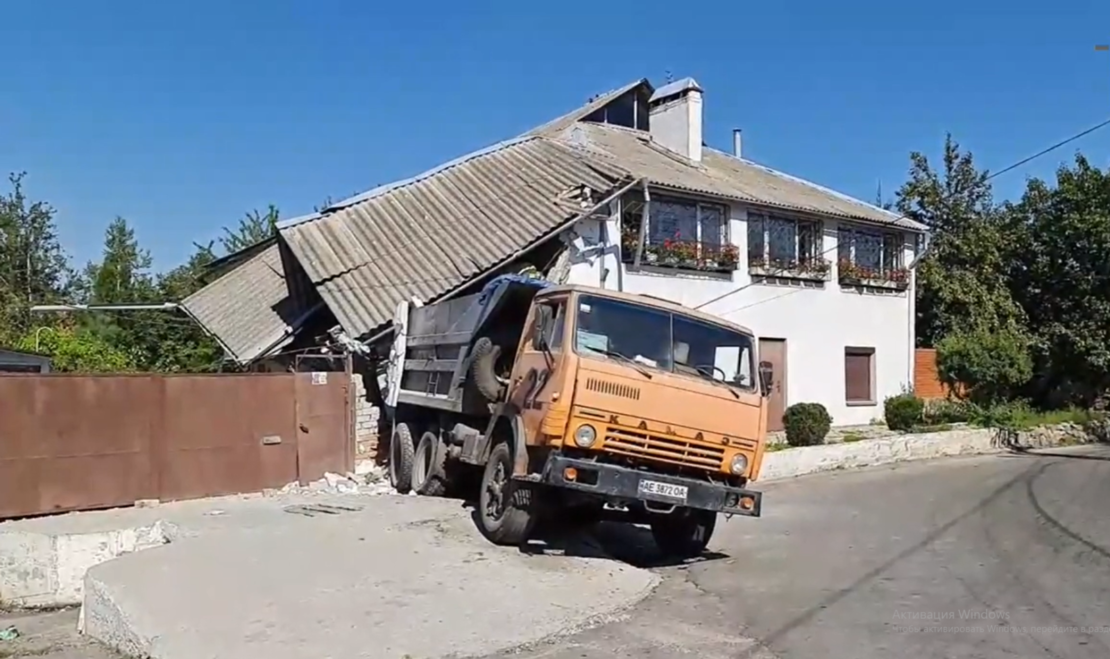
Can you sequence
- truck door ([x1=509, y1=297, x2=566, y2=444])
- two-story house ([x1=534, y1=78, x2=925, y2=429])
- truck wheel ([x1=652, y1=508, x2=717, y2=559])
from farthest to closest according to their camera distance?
two-story house ([x1=534, y1=78, x2=925, y2=429])
truck wheel ([x1=652, y1=508, x2=717, y2=559])
truck door ([x1=509, y1=297, x2=566, y2=444])

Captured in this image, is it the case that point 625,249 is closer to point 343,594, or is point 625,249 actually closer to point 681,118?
point 681,118

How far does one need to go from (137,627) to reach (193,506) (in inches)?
242

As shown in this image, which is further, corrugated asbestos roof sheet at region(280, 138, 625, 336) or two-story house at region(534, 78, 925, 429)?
two-story house at region(534, 78, 925, 429)

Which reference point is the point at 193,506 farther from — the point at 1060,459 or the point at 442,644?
the point at 1060,459

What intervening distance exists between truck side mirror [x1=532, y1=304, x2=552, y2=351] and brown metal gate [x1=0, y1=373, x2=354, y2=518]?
5.79 m

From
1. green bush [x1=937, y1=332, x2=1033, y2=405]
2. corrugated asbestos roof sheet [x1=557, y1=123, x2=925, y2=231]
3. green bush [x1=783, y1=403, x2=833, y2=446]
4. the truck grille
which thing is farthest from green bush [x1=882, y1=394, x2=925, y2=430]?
the truck grille

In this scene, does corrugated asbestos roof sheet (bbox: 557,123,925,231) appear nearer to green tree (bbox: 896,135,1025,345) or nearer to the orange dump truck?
green tree (bbox: 896,135,1025,345)

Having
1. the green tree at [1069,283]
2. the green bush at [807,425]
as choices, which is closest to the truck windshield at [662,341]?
the green bush at [807,425]

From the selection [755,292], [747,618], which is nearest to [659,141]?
[755,292]

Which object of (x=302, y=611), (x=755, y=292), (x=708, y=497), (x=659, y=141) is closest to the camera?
(x=302, y=611)

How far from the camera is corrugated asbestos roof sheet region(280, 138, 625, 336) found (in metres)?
16.3

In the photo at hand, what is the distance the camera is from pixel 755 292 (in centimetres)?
2314

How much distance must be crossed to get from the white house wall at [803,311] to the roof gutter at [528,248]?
3.96ft

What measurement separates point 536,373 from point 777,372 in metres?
14.9
